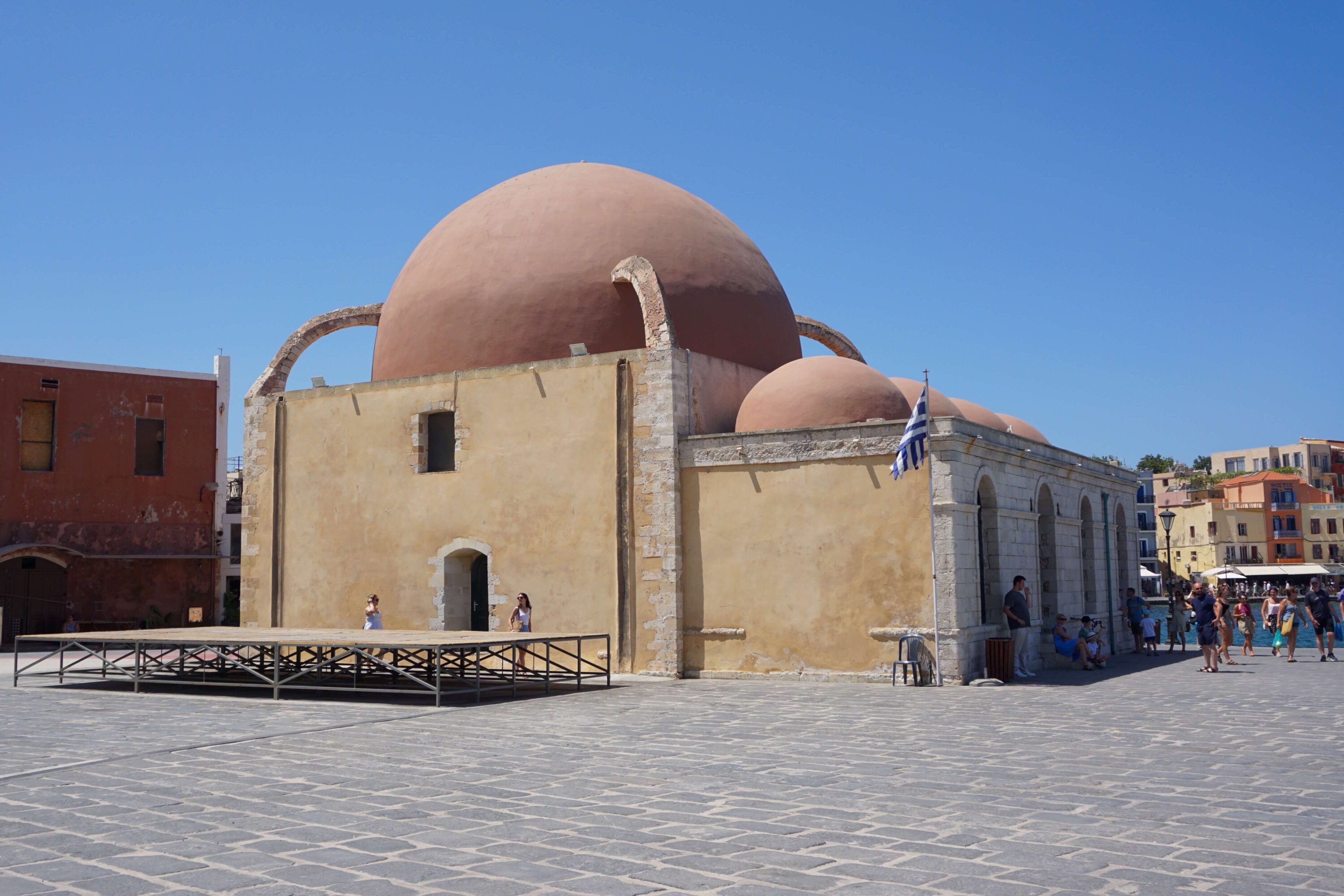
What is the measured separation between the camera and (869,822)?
18.8 feet

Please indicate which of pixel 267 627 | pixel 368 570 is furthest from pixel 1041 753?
pixel 267 627

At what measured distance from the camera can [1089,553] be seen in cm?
1906

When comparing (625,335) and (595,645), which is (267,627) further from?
(625,335)

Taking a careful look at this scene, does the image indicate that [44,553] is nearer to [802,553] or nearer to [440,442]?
[440,442]

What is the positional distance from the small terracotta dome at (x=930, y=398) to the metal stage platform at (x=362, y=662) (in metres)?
5.80

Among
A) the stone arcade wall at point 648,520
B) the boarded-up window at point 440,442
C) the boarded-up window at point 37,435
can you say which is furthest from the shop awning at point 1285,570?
the boarded-up window at point 37,435

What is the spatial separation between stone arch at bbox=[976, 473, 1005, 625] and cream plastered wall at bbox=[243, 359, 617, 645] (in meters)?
4.98

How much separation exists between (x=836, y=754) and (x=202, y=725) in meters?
5.89

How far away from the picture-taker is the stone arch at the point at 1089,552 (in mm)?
18797

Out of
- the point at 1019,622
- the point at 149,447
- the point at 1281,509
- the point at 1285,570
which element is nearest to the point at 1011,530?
the point at 1019,622

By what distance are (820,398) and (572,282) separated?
4093 millimetres

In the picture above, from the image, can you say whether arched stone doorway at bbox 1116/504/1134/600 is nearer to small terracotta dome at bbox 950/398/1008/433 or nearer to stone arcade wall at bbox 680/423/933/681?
small terracotta dome at bbox 950/398/1008/433

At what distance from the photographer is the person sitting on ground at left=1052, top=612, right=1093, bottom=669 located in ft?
51.9

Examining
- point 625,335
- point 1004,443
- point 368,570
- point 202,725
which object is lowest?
point 202,725
